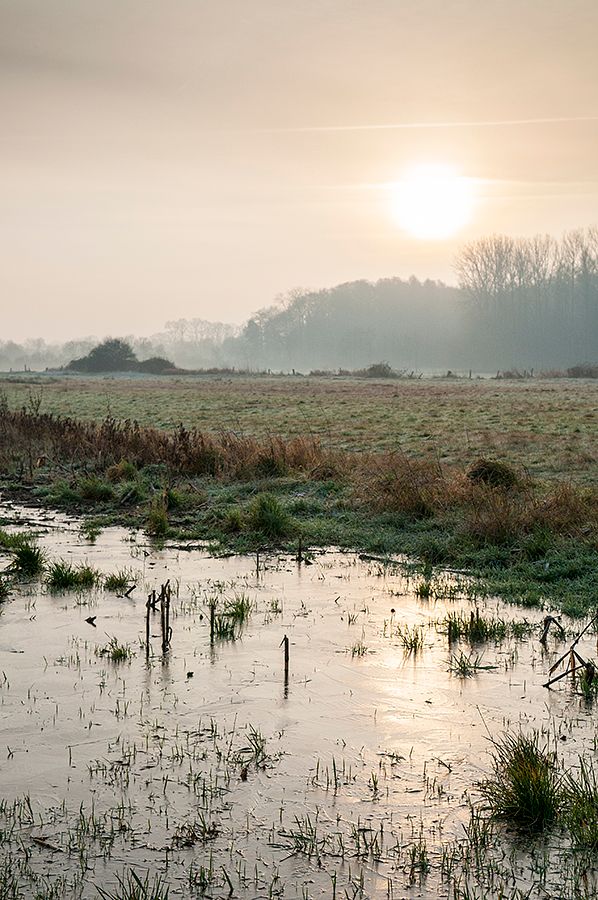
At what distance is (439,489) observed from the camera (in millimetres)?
14484

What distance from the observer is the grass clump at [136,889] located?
4434 millimetres

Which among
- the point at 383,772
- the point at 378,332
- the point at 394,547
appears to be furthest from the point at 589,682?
the point at 378,332

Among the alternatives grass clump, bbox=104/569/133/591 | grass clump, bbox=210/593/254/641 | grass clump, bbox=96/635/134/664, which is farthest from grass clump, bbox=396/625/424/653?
grass clump, bbox=104/569/133/591

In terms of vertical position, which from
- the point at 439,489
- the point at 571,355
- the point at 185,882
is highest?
the point at 571,355

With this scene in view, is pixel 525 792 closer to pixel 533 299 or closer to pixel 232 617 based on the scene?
pixel 232 617

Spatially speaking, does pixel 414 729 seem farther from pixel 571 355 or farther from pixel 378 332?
pixel 378 332

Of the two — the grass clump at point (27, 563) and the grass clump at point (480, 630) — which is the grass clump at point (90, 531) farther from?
the grass clump at point (480, 630)

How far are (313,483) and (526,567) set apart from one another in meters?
6.08

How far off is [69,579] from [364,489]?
6167 mm

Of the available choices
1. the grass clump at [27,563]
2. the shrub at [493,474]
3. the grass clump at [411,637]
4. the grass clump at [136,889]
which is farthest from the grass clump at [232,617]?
the shrub at [493,474]

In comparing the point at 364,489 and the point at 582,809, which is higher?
the point at 364,489

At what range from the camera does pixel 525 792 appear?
17.2 ft

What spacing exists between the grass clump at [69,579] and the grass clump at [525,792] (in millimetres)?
6195

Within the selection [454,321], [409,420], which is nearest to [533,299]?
[454,321]
